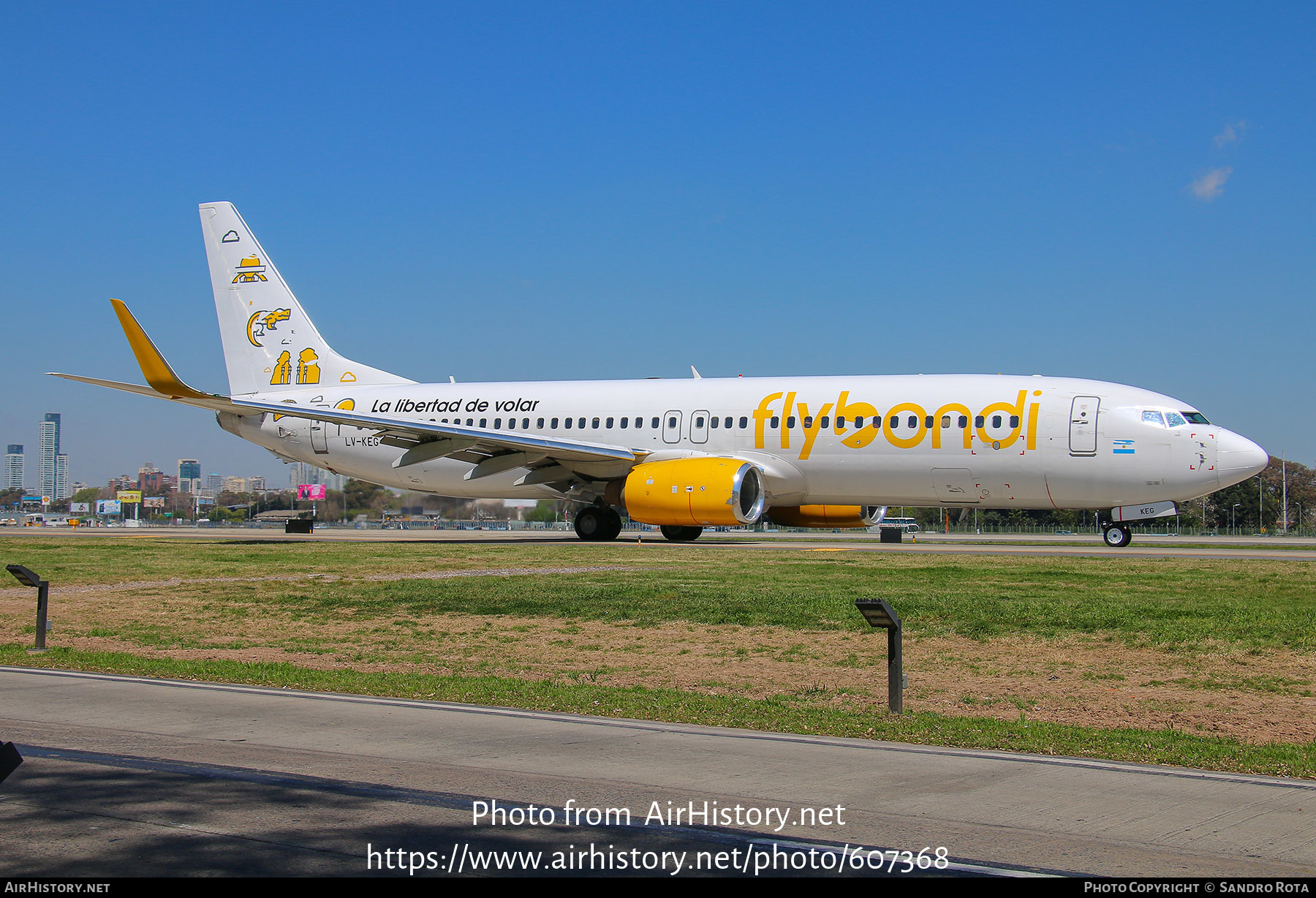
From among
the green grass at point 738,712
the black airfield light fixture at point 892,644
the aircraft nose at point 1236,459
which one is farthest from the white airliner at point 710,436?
the black airfield light fixture at point 892,644

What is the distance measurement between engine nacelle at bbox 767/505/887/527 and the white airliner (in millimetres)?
54

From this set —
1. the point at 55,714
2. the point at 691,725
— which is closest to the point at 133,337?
the point at 55,714

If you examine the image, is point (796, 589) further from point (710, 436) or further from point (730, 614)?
point (710, 436)

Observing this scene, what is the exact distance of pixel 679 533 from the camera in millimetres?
33906

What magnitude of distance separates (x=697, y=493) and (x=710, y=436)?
9.66 ft

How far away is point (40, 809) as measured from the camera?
6023 millimetres

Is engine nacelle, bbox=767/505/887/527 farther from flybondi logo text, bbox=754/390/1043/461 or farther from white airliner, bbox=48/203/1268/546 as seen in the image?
flybondi logo text, bbox=754/390/1043/461

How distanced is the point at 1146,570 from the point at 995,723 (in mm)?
13104

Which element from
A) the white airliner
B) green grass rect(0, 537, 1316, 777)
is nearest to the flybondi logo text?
→ the white airliner

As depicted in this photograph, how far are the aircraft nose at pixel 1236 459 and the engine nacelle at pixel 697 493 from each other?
10.5m

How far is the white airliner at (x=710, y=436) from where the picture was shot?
26938mm

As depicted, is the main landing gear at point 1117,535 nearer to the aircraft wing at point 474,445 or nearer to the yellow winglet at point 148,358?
the aircraft wing at point 474,445

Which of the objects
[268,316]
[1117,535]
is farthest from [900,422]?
[268,316]

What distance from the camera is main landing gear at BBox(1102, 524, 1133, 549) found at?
2905 cm
